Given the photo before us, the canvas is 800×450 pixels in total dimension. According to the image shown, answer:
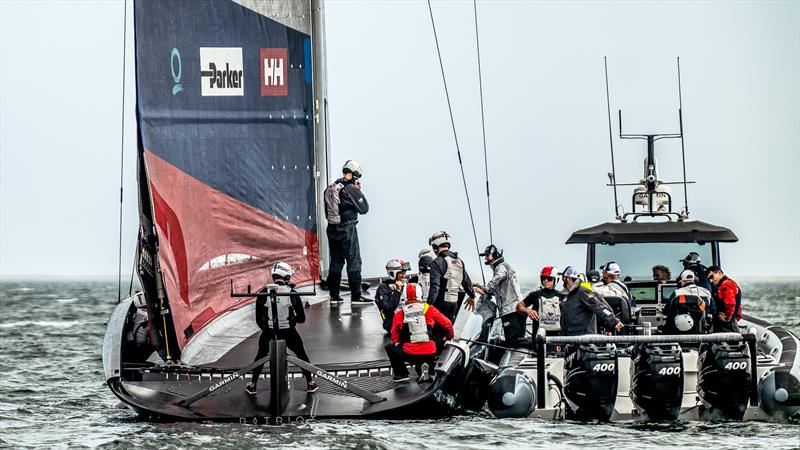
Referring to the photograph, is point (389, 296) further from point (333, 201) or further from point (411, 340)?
point (333, 201)

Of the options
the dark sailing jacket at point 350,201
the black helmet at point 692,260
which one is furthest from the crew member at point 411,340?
the black helmet at point 692,260

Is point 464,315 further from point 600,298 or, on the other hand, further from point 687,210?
point 687,210

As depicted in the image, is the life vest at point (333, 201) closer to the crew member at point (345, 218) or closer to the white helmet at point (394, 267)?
the crew member at point (345, 218)

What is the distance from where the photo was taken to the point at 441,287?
17.2 meters

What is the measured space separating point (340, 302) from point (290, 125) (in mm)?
2412

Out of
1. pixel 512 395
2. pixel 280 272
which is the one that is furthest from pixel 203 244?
pixel 512 395

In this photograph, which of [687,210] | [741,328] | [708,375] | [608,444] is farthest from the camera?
[687,210]

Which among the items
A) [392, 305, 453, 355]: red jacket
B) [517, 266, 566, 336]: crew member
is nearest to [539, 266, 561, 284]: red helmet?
[517, 266, 566, 336]: crew member

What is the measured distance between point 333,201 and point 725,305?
506 cm

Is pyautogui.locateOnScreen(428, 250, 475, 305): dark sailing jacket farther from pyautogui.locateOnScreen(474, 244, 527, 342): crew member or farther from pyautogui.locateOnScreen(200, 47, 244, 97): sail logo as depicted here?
pyautogui.locateOnScreen(200, 47, 244, 97): sail logo

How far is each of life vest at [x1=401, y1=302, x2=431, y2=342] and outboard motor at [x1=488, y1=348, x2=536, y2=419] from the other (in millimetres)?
992

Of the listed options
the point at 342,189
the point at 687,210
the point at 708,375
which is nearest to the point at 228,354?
the point at 342,189

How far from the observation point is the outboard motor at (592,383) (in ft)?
49.2

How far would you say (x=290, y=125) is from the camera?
1888 centimetres
